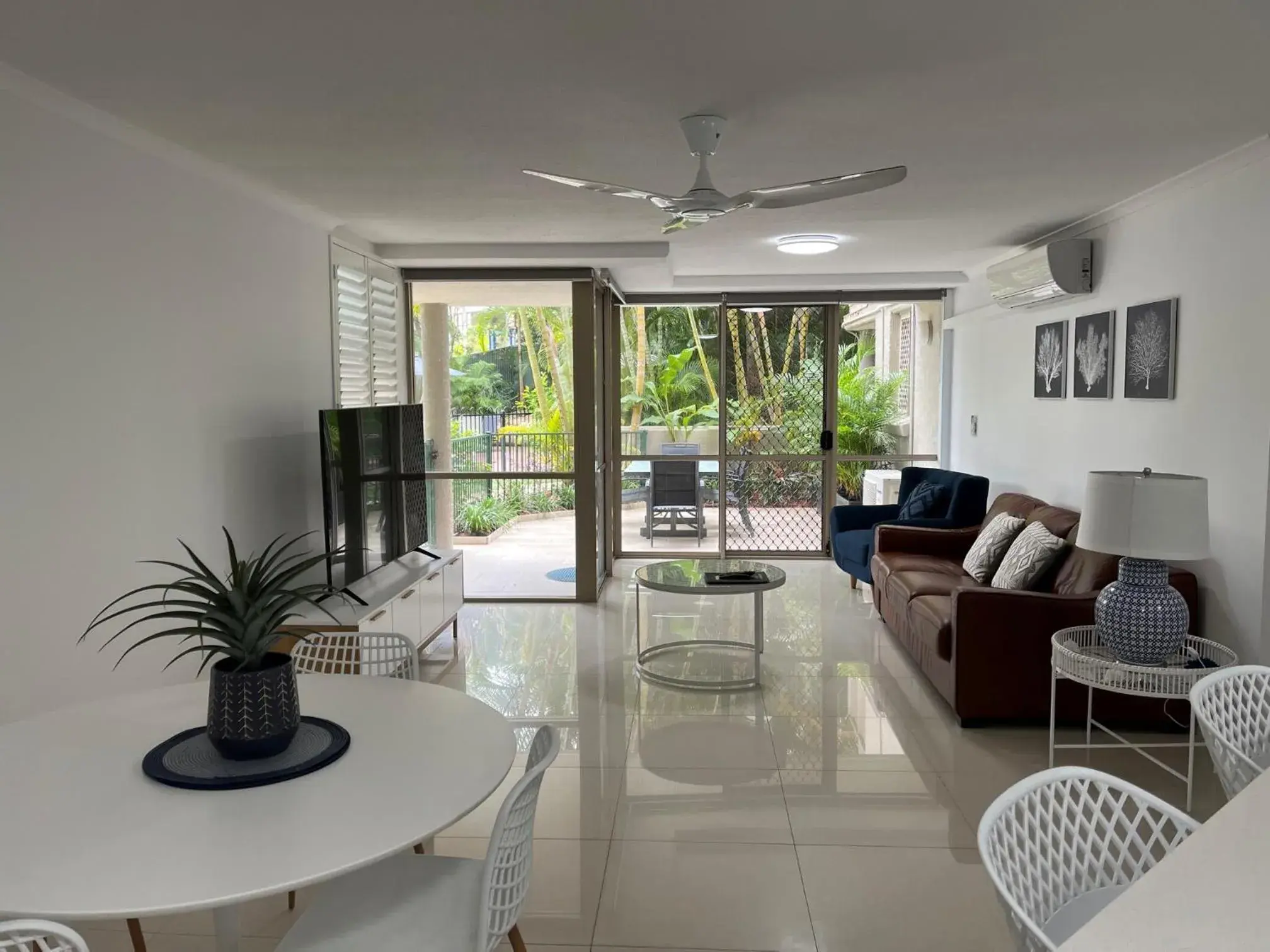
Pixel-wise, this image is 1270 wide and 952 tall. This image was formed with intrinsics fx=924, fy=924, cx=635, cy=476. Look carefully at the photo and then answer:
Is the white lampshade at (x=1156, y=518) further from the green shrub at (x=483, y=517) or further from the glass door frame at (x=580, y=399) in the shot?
the green shrub at (x=483, y=517)

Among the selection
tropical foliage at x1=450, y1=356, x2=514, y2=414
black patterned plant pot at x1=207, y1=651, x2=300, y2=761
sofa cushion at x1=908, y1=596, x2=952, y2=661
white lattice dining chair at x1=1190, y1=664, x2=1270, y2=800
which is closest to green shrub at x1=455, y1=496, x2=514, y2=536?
tropical foliage at x1=450, y1=356, x2=514, y2=414

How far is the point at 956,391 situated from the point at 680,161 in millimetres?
4402

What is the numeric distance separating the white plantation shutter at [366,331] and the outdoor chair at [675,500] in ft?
8.35

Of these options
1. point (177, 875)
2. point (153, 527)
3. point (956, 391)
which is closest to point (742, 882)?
point (177, 875)

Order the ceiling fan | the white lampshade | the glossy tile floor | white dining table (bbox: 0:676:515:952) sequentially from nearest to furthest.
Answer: white dining table (bbox: 0:676:515:952), the glossy tile floor, the ceiling fan, the white lampshade

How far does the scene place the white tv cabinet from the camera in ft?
13.6

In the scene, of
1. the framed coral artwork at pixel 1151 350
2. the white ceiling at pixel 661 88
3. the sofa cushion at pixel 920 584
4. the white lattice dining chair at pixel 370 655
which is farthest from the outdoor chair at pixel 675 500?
the white lattice dining chair at pixel 370 655

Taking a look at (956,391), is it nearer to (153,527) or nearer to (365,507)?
(365,507)

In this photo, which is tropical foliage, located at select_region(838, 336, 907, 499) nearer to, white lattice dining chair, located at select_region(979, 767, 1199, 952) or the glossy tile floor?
the glossy tile floor

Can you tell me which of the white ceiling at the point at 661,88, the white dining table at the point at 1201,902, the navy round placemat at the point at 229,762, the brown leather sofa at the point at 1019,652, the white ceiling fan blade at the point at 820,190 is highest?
the white ceiling at the point at 661,88

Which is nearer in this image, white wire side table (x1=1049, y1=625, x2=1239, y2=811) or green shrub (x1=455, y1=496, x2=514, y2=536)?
white wire side table (x1=1049, y1=625, x2=1239, y2=811)

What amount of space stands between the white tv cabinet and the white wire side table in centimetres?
281

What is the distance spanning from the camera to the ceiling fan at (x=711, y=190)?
9.43 ft

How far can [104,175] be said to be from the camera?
3004mm
